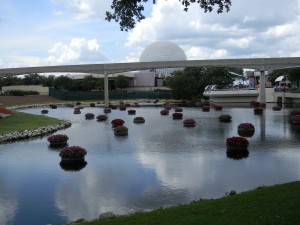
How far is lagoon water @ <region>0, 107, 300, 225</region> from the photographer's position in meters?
13.6

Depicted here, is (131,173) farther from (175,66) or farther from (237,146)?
(175,66)

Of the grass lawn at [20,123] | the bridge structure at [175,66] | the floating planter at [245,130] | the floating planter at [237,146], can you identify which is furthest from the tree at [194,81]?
the floating planter at [237,146]

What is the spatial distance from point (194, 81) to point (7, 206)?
72.2 meters

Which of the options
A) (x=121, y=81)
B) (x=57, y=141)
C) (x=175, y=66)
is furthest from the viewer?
(x=121, y=81)

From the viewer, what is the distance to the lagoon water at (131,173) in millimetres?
13633

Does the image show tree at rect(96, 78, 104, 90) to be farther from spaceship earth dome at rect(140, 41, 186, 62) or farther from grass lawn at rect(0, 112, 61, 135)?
grass lawn at rect(0, 112, 61, 135)

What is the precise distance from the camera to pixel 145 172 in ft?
60.0

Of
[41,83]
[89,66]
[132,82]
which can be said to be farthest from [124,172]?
[41,83]

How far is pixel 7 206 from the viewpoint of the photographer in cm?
1386

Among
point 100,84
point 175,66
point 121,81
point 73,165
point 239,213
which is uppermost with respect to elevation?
point 175,66

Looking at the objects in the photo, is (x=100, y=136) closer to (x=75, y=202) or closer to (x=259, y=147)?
(x=259, y=147)

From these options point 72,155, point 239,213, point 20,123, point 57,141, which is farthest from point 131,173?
point 20,123

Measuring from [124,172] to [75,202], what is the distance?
4.65 meters

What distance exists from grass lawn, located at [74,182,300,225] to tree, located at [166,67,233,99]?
72.6 meters
